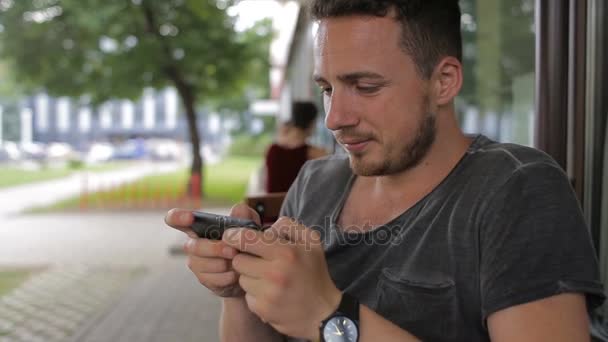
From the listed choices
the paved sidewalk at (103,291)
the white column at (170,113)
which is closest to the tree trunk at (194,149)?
the paved sidewalk at (103,291)

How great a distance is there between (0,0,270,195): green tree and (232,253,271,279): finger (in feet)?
41.3

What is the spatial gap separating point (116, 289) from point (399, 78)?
5774 millimetres

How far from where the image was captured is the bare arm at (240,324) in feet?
5.27

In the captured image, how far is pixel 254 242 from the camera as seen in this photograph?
1217 mm

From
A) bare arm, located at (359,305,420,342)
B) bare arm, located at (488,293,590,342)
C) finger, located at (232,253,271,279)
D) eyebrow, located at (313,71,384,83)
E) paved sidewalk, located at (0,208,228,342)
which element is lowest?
paved sidewalk, located at (0,208,228,342)

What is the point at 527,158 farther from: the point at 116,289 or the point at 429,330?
the point at 116,289

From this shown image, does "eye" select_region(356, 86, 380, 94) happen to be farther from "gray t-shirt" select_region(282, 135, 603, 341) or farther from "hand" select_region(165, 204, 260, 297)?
"hand" select_region(165, 204, 260, 297)

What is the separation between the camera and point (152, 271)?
24.8 feet

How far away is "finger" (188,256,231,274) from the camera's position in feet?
4.50

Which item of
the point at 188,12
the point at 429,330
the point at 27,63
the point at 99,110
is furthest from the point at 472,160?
the point at 99,110

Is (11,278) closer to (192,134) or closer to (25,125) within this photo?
(192,134)

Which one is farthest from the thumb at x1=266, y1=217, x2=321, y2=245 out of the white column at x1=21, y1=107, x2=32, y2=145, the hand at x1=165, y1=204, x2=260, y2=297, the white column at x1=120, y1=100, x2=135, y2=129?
the white column at x1=120, y1=100, x2=135, y2=129

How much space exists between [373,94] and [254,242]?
1.64 feet

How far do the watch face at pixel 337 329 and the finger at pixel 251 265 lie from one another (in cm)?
17
